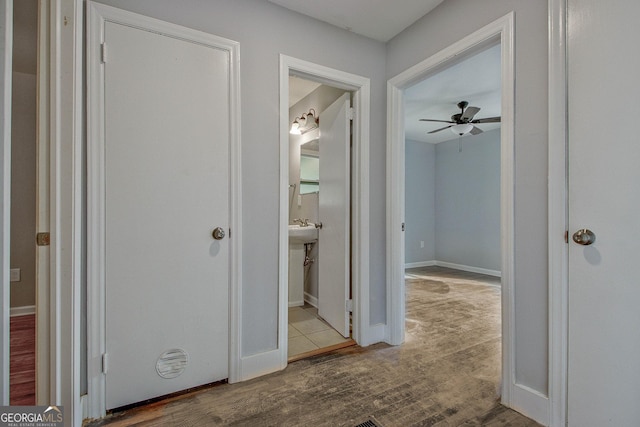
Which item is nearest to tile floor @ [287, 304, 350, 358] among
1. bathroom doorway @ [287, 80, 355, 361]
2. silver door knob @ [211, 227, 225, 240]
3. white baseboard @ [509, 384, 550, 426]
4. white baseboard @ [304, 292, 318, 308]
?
bathroom doorway @ [287, 80, 355, 361]

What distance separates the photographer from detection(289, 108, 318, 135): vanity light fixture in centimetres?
303

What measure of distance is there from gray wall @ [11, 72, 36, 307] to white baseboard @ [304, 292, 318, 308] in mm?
2510

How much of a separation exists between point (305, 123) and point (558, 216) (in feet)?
8.09

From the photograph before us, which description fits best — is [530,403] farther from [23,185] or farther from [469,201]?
[469,201]

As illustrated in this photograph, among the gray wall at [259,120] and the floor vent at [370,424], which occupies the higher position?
the gray wall at [259,120]

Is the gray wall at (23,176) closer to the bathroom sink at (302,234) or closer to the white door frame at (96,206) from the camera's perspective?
the white door frame at (96,206)

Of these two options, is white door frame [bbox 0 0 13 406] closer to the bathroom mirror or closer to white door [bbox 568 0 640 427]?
white door [bbox 568 0 640 427]

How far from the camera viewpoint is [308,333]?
8.02 feet

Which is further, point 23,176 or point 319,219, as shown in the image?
point 319,219

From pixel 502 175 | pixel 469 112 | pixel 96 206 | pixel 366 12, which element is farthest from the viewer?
pixel 469 112

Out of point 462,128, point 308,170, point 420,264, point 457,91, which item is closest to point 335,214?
point 308,170

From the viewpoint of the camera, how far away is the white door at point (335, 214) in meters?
2.32

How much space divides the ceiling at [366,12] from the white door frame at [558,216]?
839 millimetres

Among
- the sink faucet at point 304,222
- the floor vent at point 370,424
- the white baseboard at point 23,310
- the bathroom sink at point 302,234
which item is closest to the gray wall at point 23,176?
the white baseboard at point 23,310
